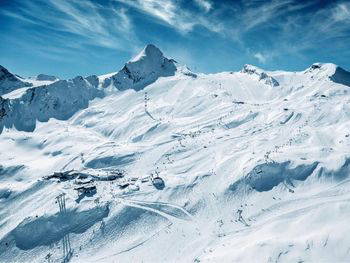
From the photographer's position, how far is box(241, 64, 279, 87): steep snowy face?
442ft

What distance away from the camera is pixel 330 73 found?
402 ft

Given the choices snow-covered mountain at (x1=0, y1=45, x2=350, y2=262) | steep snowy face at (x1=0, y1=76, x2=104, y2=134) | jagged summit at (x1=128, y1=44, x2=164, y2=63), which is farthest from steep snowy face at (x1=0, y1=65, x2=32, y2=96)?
jagged summit at (x1=128, y1=44, x2=164, y2=63)

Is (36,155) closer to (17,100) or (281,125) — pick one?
(17,100)

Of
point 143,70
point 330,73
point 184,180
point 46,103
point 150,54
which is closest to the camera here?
point 184,180

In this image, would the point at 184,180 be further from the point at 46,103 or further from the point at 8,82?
the point at 8,82

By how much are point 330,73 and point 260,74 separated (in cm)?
2872

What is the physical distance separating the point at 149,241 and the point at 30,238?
1720 centimetres

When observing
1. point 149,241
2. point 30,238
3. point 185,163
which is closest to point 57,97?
point 185,163

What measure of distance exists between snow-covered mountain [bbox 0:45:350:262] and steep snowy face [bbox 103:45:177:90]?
69.1 feet

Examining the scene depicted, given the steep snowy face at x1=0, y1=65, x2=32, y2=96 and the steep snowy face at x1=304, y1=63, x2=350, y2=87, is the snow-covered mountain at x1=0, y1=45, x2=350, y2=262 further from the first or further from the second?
the steep snowy face at x1=0, y1=65, x2=32, y2=96

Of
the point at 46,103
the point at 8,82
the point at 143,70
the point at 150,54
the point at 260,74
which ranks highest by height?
the point at 150,54

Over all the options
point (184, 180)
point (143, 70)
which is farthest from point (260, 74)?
point (184, 180)

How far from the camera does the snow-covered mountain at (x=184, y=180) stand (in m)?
46.9

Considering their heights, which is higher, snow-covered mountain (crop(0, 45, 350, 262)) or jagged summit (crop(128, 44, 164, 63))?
jagged summit (crop(128, 44, 164, 63))
